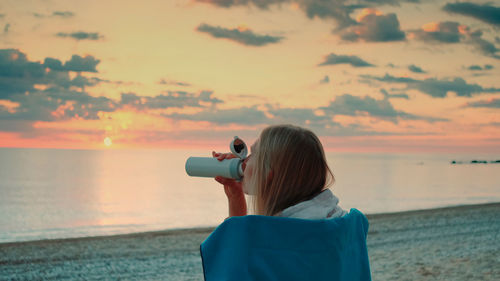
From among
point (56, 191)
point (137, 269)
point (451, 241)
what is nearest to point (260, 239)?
point (137, 269)

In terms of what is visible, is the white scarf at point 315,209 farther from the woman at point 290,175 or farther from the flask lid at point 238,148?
the flask lid at point 238,148

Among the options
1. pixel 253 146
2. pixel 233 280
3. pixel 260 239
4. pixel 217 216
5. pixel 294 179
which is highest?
pixel 253 146

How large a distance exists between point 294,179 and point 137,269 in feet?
25.7

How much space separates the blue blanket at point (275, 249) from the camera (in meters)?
1.33

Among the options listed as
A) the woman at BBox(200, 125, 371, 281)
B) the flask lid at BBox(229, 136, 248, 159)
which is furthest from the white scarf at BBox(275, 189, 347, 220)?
the flask lid at BBox(229, 136, 248, 159)

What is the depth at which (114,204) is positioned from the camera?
1232 inches

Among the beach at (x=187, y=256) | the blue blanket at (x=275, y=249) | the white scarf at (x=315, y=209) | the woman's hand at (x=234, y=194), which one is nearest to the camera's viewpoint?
the blue blanket at (x=275, y=249)

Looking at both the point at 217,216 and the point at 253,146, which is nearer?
the point at 253,146

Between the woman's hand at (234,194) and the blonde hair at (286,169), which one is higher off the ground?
the blonde hair at (286,169)

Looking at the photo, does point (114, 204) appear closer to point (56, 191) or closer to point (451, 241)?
point (56, 191)

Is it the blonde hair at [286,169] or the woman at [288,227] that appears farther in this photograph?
the blonde hair at [286,169]

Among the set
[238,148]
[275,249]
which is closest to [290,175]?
[275,249]

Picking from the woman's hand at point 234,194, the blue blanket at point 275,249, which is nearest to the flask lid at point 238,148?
the woman's hand at point 234,194

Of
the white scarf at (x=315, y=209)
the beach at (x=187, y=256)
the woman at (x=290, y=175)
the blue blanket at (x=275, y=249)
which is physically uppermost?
the woman at (x=290, y=175)
